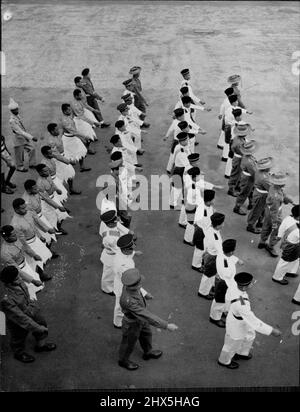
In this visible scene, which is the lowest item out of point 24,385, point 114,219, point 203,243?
point 24,385

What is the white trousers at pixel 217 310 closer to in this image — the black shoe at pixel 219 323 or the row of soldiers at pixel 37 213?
the black shoe at pixel 219 323

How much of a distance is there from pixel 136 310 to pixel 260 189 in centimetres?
309

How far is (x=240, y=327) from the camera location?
509cm

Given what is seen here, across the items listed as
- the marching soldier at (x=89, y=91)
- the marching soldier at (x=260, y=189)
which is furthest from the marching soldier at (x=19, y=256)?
the marching soldier at (x=89, y=91)

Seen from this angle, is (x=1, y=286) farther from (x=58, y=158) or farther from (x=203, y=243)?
(x=203, y=243)

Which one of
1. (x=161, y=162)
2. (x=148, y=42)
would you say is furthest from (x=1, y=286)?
(x=148, y=42)

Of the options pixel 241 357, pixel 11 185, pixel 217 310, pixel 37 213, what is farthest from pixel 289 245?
pixel 11 185

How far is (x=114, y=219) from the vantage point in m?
5.94

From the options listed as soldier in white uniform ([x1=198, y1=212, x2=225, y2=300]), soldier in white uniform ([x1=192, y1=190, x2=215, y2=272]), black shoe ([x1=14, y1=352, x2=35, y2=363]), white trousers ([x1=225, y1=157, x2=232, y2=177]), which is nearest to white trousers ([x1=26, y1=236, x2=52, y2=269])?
black shoe ([x1=14, y1=352, x2=35, y2=363])

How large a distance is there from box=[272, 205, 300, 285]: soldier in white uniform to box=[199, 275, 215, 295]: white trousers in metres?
0.96

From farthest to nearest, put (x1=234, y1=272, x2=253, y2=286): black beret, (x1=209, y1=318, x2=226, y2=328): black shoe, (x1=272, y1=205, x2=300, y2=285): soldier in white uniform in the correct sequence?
(x1=272, y1=205, x2=300, y2=285): soldier in white uniform
(x1=209, y1=318, x2=226, y2=328): black shoe
(x1=234, y1=272, x2=253, y2=286): black beret

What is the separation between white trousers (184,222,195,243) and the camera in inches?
282

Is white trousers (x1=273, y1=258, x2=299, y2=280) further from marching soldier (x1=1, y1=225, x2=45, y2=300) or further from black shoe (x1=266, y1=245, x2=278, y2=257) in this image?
marching soldier (x1=1, y1=225, x2=45, y2=300)

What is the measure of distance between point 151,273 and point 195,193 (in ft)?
4.25
